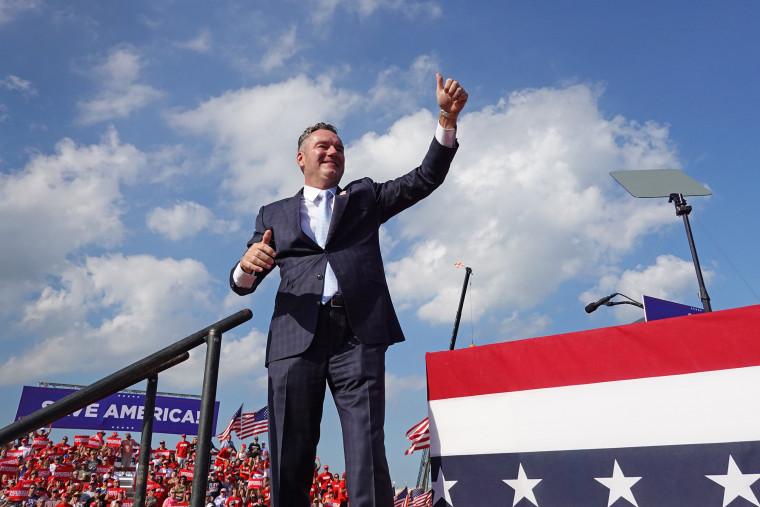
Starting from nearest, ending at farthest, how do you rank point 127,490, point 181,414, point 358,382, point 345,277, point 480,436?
point 127,490, point 358,382, point 345,277, point 480,436, point 181,414

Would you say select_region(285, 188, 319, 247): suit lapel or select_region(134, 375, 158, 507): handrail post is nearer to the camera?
select_region(134, 375, 158, 507): handrail post

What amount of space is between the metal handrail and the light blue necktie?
57 cm

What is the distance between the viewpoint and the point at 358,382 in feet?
8.37

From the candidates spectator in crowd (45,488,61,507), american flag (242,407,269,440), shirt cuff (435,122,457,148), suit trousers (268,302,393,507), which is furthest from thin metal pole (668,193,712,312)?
american flag (242,407,269,440)

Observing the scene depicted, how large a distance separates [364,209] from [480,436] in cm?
141

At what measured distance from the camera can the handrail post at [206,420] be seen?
187 cm

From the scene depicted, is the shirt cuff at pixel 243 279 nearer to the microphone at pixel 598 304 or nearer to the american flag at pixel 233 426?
the microphone at pixel 598 304

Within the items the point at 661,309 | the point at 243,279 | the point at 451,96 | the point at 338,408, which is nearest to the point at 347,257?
the point at 243,279

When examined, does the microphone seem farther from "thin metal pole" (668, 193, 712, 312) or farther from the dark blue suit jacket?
the dark blue suit jacket

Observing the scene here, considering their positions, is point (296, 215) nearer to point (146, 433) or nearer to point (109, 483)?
point (146, 433)

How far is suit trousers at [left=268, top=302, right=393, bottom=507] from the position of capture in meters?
2.45

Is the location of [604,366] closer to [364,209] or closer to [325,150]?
[364,209]

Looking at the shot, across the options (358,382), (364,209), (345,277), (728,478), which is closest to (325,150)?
(364,209)

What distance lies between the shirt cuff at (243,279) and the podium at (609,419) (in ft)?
4.42
